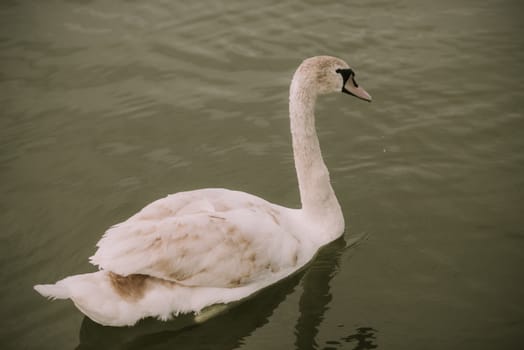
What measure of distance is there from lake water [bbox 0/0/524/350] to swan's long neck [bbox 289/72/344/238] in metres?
0.41

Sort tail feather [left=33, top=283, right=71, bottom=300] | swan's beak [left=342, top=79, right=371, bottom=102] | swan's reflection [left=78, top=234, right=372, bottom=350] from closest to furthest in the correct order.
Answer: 1. tail feather [left=33, top=283, right=71, bottom=300]
2. swan's reflection [left=78, top=234, right=372, bottom=350]
3. swan's beak [left=342, top=79, right=371, bottom=102]

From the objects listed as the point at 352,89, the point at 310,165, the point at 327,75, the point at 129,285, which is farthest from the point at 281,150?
the point at 129,285

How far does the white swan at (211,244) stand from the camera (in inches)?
198

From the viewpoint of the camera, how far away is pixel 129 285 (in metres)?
5.10

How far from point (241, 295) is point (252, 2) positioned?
717 cm

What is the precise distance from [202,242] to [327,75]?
2.23m

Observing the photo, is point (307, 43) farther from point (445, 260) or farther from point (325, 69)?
point (445, 260)

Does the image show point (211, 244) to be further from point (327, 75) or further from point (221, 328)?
point (327, 75)

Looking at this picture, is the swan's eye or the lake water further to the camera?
the swan's eye

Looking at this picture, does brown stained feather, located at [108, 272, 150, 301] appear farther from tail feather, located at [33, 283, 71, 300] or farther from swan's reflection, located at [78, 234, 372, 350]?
swan's reflection, located at [78, 234, 372, 350]

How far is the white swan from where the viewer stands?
16.5 ft

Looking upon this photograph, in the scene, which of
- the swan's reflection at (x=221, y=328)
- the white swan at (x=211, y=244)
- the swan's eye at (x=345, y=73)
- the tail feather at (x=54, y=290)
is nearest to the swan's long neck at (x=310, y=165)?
the white swan at (x=211, y=244)

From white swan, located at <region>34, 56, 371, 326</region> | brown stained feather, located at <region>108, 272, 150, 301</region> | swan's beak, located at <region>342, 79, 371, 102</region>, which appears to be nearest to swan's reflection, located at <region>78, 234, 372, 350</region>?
white swan, located at <region>34, 56, 371, 326</region>

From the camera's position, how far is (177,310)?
17.4ft
